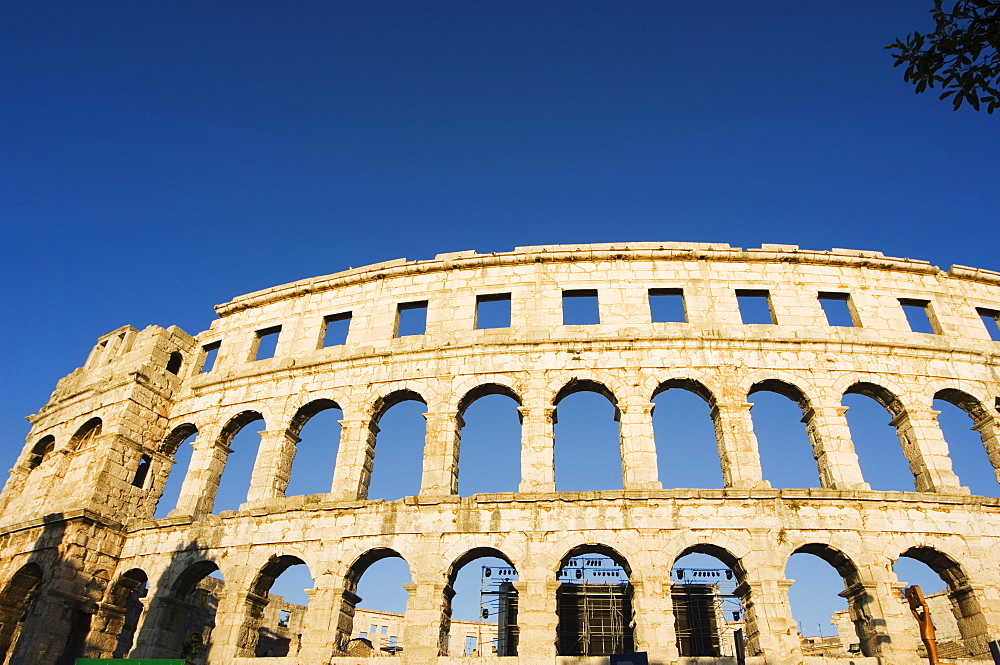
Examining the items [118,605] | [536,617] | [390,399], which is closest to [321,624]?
[536,617]

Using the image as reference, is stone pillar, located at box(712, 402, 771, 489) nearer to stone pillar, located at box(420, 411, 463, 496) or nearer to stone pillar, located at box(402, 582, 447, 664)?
stone pillar, located at box(420, 411, 463, 496)

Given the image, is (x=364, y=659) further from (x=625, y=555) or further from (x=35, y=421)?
(x=35, y=421)

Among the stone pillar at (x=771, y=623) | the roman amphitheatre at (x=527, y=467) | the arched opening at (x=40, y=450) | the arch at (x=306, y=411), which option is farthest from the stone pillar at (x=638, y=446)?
the arched opening at (x=40, y=450)

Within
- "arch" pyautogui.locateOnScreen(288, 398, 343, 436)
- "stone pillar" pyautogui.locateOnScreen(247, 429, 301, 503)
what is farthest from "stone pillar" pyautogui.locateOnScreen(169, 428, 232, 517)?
"arch" pyautogui.locateOnScreen(288, 398, 343, 436)

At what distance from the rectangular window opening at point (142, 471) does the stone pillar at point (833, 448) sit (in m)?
18.1

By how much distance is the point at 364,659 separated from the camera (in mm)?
13133

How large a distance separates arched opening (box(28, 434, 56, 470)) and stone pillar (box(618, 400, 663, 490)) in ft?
58.4

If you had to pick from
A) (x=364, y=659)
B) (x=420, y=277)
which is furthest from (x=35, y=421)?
(x=364, y=659)

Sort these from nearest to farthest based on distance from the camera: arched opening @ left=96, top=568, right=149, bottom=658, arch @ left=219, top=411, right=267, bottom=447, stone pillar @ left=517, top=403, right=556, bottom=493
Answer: stone pillar @ left=517, top=403, right=556, bottom=493, arched opening @ left=96, top=568, right=149, bottom=658, arch @ left=219, top=411, right=267, bottom=447

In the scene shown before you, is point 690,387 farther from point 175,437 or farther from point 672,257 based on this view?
point 175,437

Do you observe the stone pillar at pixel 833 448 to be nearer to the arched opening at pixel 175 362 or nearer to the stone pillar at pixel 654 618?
the stone pillar at pixel 654 618

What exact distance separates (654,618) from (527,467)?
4.21m

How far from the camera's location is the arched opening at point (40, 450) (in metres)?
20.3

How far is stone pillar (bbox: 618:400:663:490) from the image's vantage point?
48.0ft
